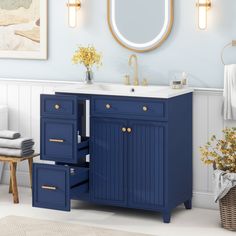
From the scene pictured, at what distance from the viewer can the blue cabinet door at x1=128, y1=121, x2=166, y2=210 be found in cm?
450

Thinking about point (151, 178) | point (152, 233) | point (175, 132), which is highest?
point (175, 132)

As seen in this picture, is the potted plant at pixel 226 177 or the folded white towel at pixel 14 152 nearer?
the potted plant at pixel 226 177

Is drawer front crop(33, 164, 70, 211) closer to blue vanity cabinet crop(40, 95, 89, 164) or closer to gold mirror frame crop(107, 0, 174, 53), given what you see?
blue vanity cabinet crop(40, 95, 89, 164)

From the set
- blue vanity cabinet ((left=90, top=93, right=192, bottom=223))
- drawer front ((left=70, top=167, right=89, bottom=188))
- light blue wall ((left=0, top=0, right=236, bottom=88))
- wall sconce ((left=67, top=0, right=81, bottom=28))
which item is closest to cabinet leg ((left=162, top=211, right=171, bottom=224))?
blue vanity cabinet ((left=90, top=93, right=192, bottom=223))

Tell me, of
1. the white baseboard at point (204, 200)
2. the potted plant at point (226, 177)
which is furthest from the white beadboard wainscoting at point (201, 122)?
the potted plant at point (226, 177)

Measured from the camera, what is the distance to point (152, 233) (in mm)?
4336

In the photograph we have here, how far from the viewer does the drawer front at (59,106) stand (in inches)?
177

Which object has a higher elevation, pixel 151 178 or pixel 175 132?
pixel 175 132

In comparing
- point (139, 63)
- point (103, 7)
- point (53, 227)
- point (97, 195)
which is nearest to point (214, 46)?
point (139, 63)

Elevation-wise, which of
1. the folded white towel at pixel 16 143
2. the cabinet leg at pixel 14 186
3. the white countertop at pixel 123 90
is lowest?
the cabinet leg at pixel 14 186

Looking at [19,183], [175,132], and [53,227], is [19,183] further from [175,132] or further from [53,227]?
[175,132]

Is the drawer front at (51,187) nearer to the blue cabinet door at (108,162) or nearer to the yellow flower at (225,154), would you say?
the blue cabinet door at (108,162)

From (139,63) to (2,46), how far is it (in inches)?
46.5

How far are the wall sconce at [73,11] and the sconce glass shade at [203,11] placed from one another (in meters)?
0.93
